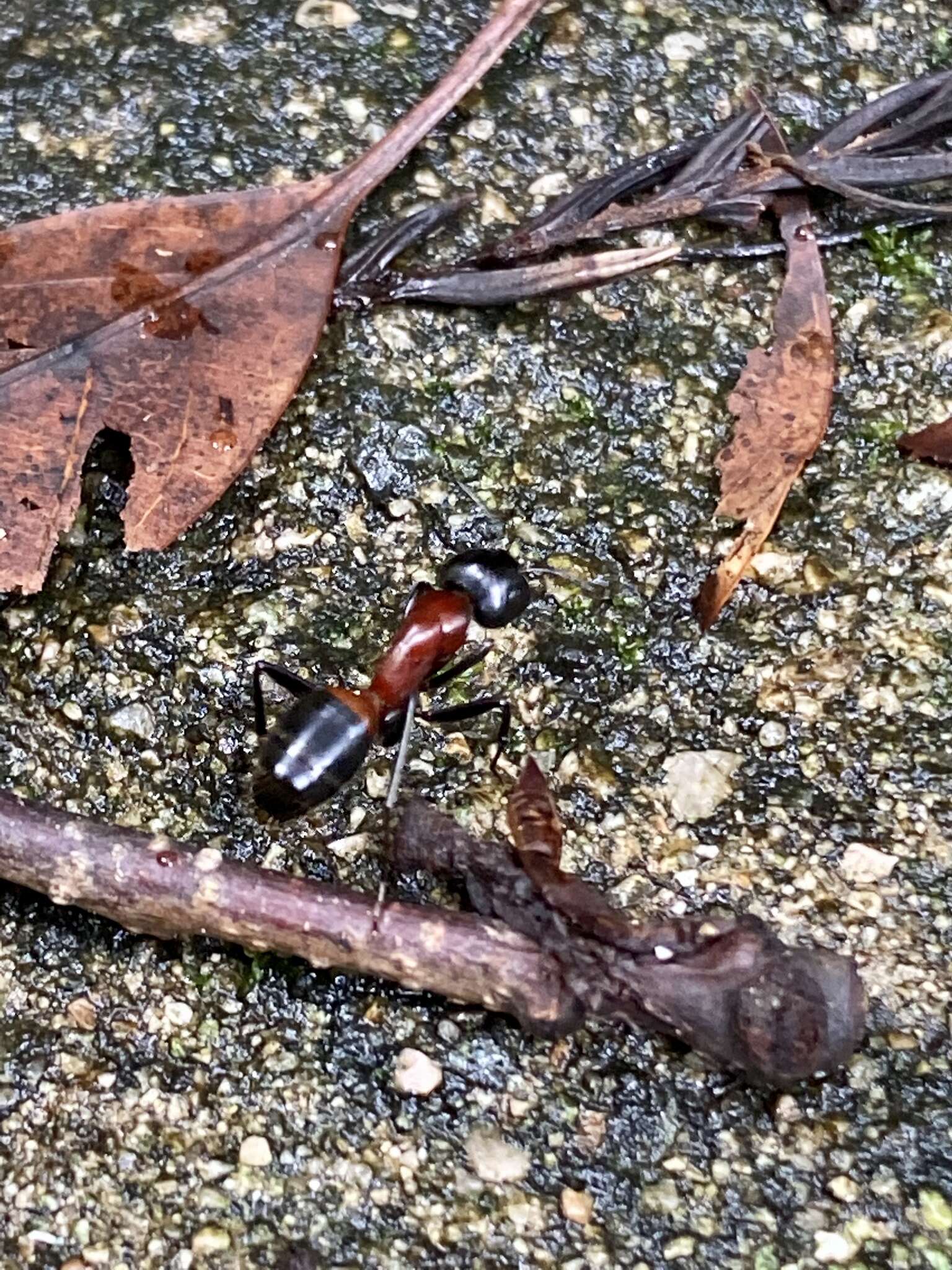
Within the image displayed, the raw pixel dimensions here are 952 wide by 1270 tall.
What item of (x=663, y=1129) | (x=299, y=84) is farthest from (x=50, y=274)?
(x=663, y=1129)

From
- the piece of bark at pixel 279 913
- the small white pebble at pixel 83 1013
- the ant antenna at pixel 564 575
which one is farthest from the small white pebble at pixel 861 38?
the small white pebble at pixel 83 1013

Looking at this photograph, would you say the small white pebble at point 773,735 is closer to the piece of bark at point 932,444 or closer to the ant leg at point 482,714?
the ant leg at point 482,714

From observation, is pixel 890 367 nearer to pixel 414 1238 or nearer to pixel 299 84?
pixel 299 84

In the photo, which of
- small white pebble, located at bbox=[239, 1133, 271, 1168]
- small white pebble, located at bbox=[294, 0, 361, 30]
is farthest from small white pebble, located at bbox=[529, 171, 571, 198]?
small white pebble, located at bbox=[239, 1133, 271, 1168]

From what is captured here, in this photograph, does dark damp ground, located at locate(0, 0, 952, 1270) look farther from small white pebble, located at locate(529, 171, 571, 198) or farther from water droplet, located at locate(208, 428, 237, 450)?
water droplet, located at locate(208, 428, 237, 450)

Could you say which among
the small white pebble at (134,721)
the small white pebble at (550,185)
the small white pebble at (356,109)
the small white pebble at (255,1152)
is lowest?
the small white pebble at (255,1152)

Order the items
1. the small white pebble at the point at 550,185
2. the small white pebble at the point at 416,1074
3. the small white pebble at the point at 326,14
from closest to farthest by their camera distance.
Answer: the small white pebble at the point at 416,1074 < the small white pebble at the point at 550,185 < the small white pebble at the point at 326,14

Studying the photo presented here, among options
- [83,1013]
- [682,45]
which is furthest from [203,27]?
[83,1013]

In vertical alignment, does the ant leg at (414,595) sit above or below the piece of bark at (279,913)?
above
